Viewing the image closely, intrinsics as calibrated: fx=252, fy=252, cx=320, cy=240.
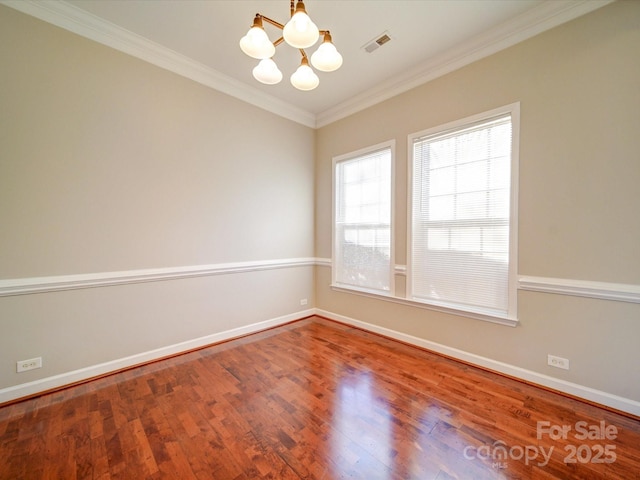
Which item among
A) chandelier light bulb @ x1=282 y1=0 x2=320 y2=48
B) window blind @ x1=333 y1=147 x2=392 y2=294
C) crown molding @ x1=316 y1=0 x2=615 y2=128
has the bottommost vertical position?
window blind @ x1=333 y1=147 x2=392 y2=294

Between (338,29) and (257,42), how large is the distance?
3.53 feet

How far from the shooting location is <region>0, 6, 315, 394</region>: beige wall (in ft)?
6.55

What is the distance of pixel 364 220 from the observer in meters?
3.54

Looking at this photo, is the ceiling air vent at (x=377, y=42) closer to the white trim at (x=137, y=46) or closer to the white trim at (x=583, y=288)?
the white trim at (x=137, y=46)

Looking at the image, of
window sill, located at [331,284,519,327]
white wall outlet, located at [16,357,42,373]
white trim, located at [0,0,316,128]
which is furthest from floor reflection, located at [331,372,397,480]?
white trim, located at [0,0,316,128]

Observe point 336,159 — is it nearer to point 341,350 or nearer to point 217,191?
point 217,191

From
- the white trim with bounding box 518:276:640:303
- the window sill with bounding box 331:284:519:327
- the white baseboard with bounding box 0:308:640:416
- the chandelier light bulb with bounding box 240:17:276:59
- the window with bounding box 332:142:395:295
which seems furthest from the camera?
the window with bounding box 332:142:395:295

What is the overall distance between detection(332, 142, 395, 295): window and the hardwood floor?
1.26 meters

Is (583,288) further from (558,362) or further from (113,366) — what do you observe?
(113,366)

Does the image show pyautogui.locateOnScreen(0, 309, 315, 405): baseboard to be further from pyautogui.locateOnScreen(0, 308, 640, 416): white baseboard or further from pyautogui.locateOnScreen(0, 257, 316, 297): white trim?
pyautogui.locateOnScreen(0, 257, 316, 297): white trim

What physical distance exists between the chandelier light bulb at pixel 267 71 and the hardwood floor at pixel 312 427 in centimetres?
260


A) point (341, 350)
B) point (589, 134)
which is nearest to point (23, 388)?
point (341, 350)

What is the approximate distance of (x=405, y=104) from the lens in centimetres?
305

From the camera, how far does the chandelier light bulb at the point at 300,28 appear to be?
1514 millimetres
